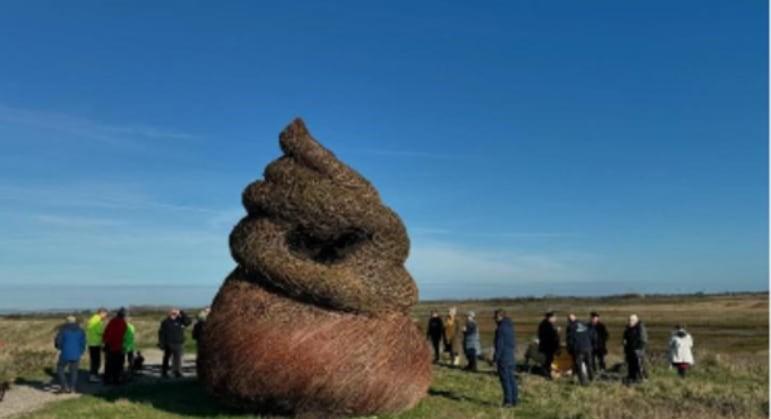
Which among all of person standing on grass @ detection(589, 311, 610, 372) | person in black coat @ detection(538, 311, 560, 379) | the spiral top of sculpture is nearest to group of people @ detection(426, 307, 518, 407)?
person in black coat @ detection(538, 311, 560, 379)

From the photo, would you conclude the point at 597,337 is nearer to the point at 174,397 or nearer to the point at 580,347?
the point at 580,347

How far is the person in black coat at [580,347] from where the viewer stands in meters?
19.7

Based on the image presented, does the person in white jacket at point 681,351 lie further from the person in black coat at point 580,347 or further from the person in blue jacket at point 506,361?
the person in blue jacket at point 506,361

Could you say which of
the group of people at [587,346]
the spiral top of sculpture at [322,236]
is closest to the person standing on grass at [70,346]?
the spiral top of sculpture at [322,236]

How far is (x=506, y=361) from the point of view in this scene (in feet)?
50.8

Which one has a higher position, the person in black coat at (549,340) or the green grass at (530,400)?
the person in black coat at (549,340)

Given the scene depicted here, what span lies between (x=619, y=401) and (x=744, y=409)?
2262mm

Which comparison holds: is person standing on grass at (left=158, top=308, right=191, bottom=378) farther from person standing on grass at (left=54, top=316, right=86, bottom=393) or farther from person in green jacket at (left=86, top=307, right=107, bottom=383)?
person standing on grass at (left=54, top=316, right=86, bottom=393)

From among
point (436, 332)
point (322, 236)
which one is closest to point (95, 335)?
point (322, 236)

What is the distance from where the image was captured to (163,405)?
14992 mm

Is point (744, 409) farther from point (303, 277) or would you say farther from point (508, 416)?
point (303, 277)

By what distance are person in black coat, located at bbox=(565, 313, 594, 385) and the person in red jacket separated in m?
10.2

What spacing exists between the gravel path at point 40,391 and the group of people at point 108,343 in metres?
0.28

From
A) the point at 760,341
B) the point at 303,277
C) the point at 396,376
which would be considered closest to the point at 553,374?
the point at 396,376
